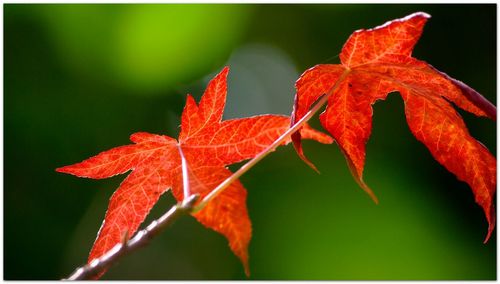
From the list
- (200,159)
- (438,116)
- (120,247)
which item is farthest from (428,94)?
(120,247)

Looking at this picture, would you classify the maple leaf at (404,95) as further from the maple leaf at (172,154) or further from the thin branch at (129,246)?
the thin branch at (129,246)

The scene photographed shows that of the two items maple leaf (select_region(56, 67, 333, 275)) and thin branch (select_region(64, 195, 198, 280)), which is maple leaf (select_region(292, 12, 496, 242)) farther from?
thin branch (select_region(64, 195, 198, 280))

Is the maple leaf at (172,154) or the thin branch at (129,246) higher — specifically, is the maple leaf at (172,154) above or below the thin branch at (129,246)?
below

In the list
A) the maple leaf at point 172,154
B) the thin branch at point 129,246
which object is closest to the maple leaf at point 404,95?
the maple leaf at point 172,154

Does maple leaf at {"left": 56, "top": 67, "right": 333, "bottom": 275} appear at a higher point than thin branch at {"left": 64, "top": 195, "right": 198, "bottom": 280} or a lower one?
lower

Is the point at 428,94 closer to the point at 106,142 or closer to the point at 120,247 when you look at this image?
the point at 120,247

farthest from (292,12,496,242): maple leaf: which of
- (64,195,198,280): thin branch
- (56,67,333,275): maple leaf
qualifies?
(64,195,198,280): thin branch

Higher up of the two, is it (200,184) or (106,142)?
(200,184)
